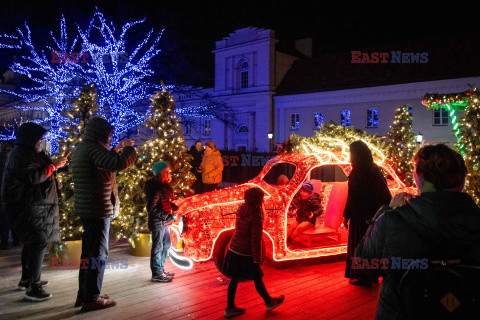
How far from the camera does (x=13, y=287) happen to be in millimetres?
5816

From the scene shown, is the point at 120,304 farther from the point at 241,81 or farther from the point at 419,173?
the point at 241,81

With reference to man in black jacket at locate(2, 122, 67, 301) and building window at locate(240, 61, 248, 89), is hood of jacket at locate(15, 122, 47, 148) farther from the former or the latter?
building window at locate(240, 61, 248, 89)

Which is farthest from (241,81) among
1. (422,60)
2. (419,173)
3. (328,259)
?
(419,173)

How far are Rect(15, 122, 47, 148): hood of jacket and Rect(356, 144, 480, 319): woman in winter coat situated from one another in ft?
15.5

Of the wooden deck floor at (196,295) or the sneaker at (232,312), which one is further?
the wooden deck floor at (196,295)

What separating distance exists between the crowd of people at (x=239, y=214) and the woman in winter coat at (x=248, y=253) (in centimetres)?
1

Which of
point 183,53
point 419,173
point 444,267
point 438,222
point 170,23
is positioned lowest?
point 444,267

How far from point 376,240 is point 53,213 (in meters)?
4.64

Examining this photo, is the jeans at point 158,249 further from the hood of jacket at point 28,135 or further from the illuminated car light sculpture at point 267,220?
the hood of jacket at point 28,135

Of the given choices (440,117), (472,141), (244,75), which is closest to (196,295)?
(472,141)

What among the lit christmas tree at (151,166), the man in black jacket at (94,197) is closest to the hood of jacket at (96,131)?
the man in black jacket at (94,197)

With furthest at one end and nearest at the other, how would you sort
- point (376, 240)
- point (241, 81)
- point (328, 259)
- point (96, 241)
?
point (241, 81) → point (328, 259) → point (96, 241) → point (376, 240)

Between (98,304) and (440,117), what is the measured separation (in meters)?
28.9

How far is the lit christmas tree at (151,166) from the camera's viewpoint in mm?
7785
